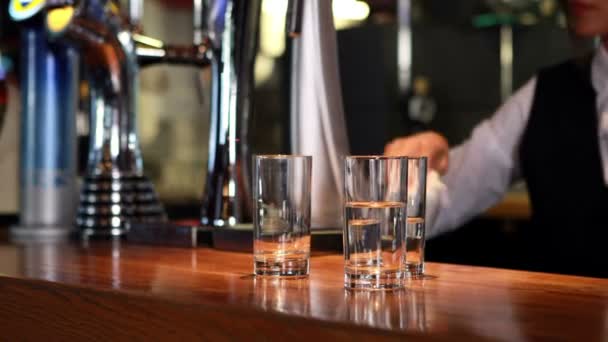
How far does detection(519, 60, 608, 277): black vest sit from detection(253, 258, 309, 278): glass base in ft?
3.81

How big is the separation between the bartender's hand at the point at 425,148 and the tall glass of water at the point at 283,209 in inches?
25.8

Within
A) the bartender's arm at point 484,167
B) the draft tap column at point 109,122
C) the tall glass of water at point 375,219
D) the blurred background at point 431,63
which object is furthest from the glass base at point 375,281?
the blurred background at point 431,63

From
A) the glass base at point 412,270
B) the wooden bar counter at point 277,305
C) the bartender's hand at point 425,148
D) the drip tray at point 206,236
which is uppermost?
the bartender's hand at point 425,148

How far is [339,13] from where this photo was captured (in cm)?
117

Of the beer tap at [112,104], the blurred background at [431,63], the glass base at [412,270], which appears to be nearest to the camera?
the glass base at [412,270]

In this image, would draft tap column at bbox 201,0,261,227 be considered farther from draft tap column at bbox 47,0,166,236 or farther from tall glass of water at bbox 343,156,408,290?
tall glass of water at bbox 343,156,408,290

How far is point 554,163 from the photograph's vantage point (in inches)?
73.7

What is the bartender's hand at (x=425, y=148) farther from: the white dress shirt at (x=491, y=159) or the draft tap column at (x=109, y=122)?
the draft tap column at (x=109, y=122)

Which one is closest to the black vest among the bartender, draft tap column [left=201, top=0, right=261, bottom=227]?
the bartender

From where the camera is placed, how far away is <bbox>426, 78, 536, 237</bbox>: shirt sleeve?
180 cm

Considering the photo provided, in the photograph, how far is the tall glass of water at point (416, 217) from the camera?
80 centimetres

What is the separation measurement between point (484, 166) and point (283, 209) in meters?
1.11

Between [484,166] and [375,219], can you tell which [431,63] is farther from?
[375,219]

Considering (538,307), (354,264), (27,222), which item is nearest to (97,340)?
(354,264)
